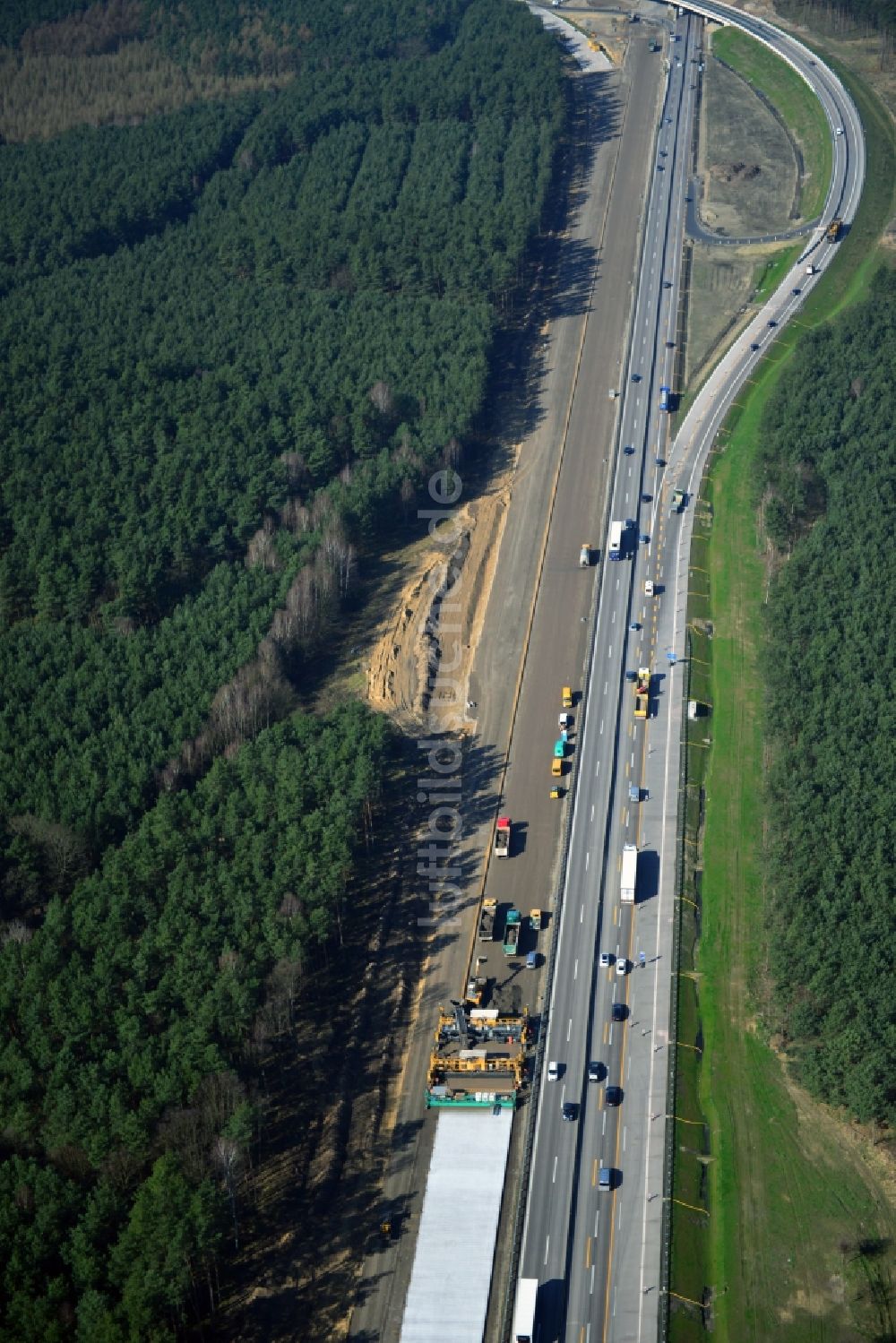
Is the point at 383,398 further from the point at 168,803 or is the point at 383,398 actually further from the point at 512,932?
the point at 512,932

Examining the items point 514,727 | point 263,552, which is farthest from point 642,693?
point 263,552

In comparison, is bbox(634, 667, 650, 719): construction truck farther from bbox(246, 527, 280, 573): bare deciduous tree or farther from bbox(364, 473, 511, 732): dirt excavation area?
bbox(246, 527, 280, 573): bare deciduous tree

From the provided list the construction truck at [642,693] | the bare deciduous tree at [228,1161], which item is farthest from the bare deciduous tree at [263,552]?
the bare deciduous tree at [228,1161]

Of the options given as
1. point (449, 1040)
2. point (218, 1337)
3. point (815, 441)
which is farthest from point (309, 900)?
point (815, 441)

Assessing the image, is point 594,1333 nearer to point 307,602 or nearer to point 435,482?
point 307,602

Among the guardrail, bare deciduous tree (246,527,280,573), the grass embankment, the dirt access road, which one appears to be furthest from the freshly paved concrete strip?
bare deciduous tree (246,527,280,573)

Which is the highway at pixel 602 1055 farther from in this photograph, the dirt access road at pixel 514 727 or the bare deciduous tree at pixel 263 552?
the bare deciduous tree at pixel 263 552
